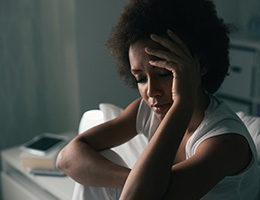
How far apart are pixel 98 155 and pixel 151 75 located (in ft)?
1.08

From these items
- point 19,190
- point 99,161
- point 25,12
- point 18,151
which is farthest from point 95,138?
point 25,12

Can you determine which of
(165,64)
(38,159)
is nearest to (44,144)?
(38,159)

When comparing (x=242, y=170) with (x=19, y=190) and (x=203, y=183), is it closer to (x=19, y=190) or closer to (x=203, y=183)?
(x=203, y=183)

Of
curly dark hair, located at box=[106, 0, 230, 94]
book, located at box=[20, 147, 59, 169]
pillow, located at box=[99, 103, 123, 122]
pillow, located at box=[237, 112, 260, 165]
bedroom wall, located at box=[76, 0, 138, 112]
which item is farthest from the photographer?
bedroom wall, located at box=[76, 0, 138, 112]

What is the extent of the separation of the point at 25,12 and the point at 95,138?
135 cm

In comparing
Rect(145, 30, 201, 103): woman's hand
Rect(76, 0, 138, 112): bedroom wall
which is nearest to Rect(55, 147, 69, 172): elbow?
Rect(145, 30, 201, 103): woman's hand

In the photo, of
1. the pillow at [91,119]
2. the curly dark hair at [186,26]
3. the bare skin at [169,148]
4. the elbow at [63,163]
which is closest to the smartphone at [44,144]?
the pillow at [91,119]

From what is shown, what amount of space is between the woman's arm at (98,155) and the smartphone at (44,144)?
583mm

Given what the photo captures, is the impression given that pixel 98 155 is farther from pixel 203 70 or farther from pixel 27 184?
pixel 27 184

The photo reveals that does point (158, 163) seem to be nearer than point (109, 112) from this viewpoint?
Yes

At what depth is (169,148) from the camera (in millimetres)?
918

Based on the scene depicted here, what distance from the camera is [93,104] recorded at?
96.5 inches

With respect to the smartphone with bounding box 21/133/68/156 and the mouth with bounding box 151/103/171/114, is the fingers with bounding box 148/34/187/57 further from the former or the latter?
the smartphone with bounding box 21/133/68/156

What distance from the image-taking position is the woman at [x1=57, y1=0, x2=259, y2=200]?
0.91 meters
